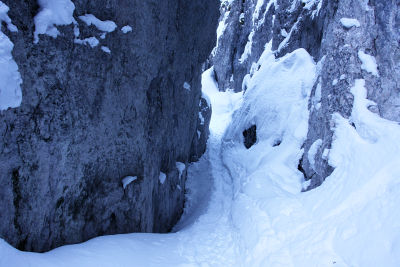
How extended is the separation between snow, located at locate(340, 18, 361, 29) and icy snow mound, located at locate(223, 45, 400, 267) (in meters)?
2.27

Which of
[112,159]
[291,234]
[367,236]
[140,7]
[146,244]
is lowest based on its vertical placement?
[146,244]

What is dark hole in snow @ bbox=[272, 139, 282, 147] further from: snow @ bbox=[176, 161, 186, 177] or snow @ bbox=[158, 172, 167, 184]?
snow @ bbox=[158, 172, 167, 184]

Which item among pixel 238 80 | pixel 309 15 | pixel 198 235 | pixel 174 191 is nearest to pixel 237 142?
pixel 174 191

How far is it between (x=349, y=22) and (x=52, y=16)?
924 cm

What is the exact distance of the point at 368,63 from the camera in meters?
9.21

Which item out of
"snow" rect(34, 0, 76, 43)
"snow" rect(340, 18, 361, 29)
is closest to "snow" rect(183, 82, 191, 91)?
"snow" rect(340, 18, 361, 29)

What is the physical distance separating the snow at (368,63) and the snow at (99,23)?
7606mm

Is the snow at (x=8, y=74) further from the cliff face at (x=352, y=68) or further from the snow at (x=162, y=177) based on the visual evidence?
the cliff face at (x=352, y=68)

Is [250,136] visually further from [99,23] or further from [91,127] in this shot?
[99,23]

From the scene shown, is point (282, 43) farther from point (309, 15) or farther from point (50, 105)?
point (50, 105)

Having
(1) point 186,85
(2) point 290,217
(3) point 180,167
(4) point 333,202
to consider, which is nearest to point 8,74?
(2) point 290,217

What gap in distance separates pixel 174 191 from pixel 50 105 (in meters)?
7.75

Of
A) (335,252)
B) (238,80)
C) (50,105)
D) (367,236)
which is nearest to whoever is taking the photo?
(367,236)

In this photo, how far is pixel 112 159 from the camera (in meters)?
8.52
